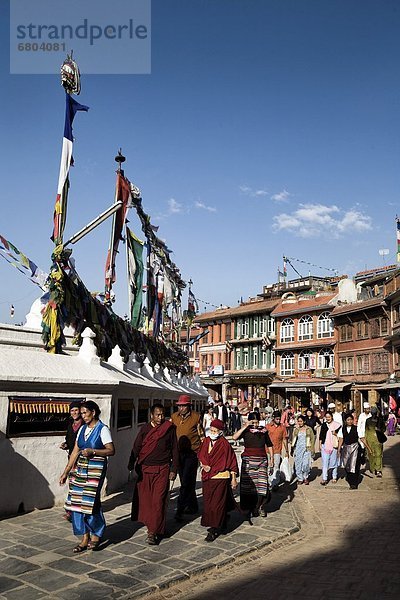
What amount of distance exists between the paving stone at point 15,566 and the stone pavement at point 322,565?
4.34 feet

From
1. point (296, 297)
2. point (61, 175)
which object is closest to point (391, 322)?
point (296, 297)

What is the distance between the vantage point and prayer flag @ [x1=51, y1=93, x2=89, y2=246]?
12844 millimetres

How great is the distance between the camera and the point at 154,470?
6805mm

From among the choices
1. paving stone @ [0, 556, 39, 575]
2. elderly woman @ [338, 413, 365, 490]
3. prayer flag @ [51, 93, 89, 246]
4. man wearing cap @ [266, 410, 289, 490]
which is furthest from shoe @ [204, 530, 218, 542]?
prayer flag @ [51, 93, 89, 246]

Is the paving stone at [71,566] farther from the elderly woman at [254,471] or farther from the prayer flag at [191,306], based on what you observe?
the prayer flag at [191,306]


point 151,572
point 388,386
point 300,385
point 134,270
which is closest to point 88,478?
point 151,572

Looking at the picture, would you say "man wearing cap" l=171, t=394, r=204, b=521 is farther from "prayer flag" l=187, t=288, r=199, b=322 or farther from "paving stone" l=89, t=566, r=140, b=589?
"prayer flag" l=187, t=288, r=199, b=322

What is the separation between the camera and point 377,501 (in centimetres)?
1045

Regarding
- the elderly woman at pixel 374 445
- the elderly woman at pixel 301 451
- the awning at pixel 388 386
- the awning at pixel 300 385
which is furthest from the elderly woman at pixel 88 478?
the awning at pixel 300 385

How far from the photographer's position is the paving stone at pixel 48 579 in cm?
510

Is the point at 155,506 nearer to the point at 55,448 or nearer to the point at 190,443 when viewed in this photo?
the point at 190,443

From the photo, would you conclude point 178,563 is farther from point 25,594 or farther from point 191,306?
point 191,306

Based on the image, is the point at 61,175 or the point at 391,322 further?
the point at 391,322

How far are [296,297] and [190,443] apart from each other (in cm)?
4228
